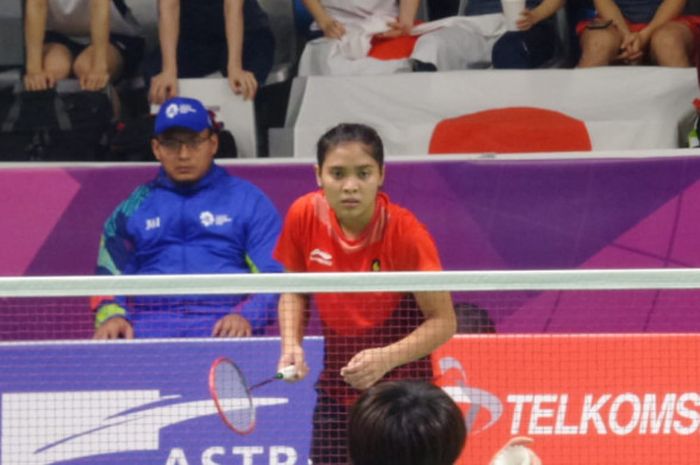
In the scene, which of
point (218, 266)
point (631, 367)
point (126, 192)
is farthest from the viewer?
point (126, 192)

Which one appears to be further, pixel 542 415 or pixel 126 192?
pixel 126 192

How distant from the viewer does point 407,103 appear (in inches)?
303

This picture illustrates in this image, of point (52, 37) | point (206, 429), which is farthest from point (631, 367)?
point (52, 37)

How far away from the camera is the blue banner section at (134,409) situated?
5426 millimetres

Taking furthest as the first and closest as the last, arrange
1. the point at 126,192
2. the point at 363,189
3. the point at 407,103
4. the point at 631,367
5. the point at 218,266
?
the point at 407,103 → the point at 126,192 → the point at 218,266 → the point at 631,367 → the point at 363,189

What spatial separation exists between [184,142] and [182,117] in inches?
4.2

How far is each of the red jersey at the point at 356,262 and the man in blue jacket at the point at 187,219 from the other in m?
1.43

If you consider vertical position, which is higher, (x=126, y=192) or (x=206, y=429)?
(x=126, y=192)

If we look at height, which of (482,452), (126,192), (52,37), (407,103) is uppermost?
(52,37)

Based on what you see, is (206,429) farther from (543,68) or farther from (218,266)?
(543,68)

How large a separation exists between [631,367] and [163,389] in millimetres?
1652

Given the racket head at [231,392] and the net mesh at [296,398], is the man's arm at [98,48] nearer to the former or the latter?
the net mesh at [296,398]

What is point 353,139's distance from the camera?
15.2ft

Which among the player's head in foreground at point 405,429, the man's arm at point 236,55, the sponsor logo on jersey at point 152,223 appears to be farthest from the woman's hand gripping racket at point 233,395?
the man's arm at point 236,55
